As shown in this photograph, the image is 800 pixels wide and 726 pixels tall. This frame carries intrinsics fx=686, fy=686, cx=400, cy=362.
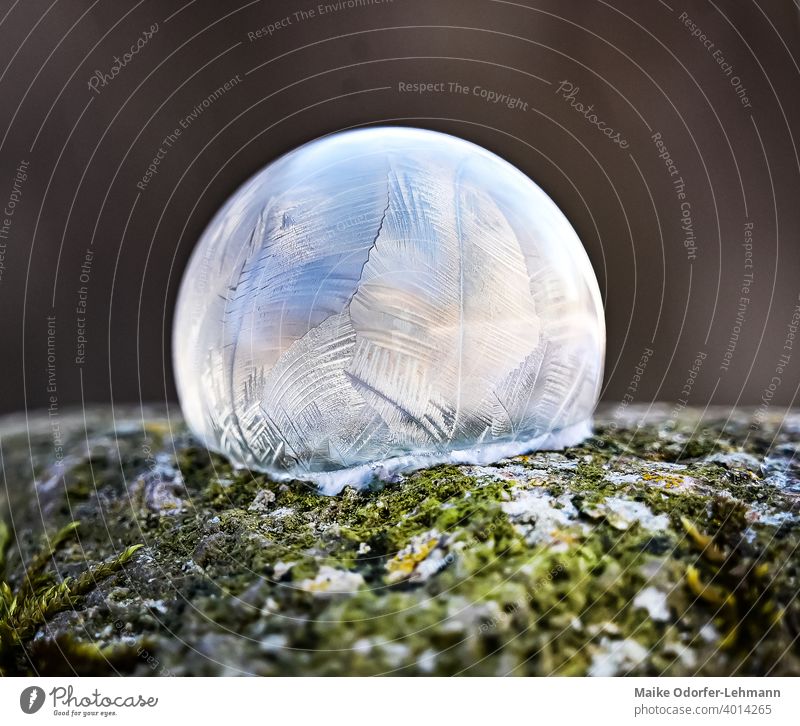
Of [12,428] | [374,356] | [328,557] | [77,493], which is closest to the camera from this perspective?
[328,557]

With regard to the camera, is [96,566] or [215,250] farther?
[215,250]

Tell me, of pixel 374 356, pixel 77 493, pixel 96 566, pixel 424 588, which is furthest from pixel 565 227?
pixel 77 493

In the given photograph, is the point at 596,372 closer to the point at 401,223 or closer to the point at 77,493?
the point at 401,223

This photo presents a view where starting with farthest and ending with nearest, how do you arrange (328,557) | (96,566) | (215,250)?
(215,250)
(96,566)
(328,557)
